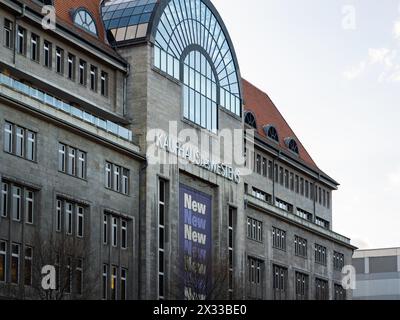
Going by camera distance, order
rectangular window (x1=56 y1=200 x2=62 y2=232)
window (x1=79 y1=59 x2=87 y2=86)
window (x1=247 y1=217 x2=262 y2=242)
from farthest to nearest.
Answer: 1. window (x1=247 y1=217 x2=262 y2=242)
2. window (x1=79 y1=59 x2=87 y2=86)
3. rectangular window (x1=56 y1=200 x2=62 y2=232)

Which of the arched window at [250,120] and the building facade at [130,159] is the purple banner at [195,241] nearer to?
the building facade at [130,159]

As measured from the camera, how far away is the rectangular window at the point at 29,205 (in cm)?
5464

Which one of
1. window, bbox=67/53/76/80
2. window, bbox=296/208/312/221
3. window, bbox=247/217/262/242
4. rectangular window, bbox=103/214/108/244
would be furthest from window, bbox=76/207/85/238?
window, bbox=296/208/312/221

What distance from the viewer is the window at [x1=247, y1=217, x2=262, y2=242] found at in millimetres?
81812

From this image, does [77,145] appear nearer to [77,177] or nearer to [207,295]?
[77,177]

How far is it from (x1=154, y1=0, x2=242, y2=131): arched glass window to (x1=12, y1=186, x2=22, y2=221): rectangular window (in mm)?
16417

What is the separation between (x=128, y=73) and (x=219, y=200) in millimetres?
11523

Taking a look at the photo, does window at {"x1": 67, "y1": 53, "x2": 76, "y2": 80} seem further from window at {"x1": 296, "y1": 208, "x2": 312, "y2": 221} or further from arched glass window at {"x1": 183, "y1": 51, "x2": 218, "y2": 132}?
window at {"x1": 296, "y1": 208, "x2": 312, "y2": 221}

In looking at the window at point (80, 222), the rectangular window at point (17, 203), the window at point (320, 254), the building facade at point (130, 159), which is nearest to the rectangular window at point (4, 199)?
the building facade at point (130, 159)

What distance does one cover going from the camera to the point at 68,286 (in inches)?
2116

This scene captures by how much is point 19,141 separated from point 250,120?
35.9 m

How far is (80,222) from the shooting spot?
194 feet

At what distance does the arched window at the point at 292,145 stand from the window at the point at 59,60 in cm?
3680
